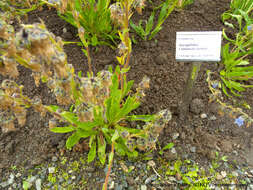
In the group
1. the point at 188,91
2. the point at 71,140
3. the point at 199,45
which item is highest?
the point at 199,45

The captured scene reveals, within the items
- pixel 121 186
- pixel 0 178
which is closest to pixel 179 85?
pixel 121 186

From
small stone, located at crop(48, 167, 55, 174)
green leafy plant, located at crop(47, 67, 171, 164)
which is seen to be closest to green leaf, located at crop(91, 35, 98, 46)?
green leafy plant, located at crop(47, 67, 171, 164)

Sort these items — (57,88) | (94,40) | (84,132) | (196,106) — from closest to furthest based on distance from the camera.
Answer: (57,88)
(84,132)
(196,106)
(94,40)

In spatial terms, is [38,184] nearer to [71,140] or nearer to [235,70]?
[71,140]

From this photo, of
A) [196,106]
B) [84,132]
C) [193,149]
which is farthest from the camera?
[196,106]

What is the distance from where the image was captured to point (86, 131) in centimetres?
164

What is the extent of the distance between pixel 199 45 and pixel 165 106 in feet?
2.50

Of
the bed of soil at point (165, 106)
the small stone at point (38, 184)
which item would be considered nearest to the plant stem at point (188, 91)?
the bed of soil at point (165, 106)

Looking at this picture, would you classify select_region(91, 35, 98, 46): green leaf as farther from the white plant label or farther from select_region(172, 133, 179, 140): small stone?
select_region(172, 133, 179, 140): small stone

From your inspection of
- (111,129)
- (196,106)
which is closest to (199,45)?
(196,106)

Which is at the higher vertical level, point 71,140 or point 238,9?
point 238,9

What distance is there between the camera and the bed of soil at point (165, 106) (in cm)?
180

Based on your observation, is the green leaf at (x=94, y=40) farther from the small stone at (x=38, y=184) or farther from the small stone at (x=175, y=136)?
the small stone at (x=38, y=184)

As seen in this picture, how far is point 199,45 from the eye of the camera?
1.49 m
